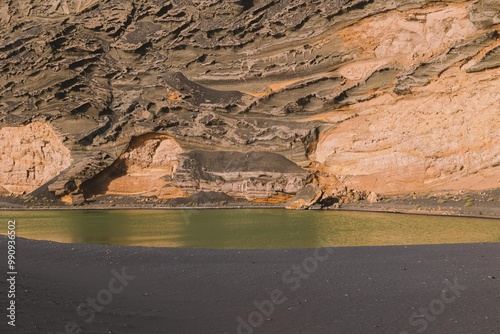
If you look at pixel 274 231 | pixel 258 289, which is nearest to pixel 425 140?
pixel 274 231

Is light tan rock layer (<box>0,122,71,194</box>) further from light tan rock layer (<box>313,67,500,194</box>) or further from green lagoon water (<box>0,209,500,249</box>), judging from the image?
light tan rock layer (<box>313,67,500,194</box>)

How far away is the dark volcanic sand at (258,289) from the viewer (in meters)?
6.94

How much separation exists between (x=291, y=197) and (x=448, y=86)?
13326 mm

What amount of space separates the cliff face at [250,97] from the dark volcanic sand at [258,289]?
22174mm

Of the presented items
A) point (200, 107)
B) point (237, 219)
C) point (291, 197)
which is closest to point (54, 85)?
point (200, 107)

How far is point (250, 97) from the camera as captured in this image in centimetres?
4284

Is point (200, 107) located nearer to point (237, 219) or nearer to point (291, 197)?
point (291, 197)

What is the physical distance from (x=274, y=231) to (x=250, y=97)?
75.8ft

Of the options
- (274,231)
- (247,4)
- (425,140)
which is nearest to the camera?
(274,231)

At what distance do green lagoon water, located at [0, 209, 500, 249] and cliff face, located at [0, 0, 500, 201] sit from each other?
29.8 feet

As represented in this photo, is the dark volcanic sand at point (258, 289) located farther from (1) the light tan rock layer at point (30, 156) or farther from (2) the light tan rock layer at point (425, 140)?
(1) the light tan rock layer at point (30, 156)

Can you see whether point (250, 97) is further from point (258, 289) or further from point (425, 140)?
point (258, 289)

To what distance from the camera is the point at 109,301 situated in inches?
315

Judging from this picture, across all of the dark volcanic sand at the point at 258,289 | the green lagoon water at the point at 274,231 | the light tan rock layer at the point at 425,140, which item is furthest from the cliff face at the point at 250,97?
the dark volcanic sand at the point at 258,289
